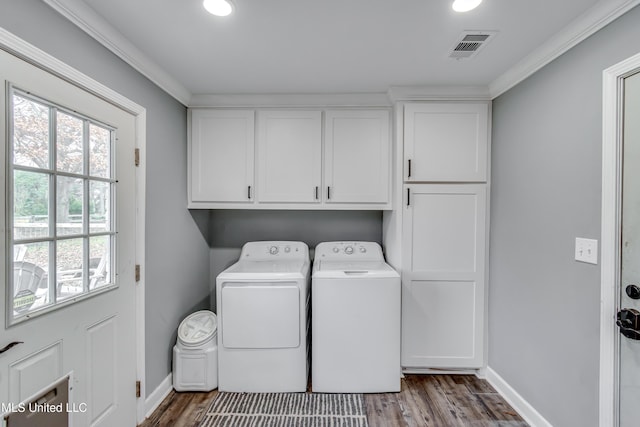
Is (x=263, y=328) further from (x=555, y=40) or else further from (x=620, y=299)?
(x=555, y=40)

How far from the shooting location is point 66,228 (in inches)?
51.8

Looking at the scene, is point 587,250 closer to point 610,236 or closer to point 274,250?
point 610,236

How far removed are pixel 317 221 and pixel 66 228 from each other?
74.7 inches

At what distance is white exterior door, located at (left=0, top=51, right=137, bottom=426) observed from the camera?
1089mm

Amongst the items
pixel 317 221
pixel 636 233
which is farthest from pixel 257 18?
pixel 636 233

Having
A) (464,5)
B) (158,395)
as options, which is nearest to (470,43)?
(464,5)

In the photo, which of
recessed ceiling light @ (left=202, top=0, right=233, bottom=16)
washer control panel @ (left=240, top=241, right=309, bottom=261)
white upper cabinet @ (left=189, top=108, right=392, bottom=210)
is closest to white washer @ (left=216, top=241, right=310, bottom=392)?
washer control panel @ (left=240, top=241, right=309, bottom=261)

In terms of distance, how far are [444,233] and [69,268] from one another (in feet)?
7.62

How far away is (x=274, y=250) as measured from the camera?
266 cm

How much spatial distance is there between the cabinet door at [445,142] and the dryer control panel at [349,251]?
0.74m

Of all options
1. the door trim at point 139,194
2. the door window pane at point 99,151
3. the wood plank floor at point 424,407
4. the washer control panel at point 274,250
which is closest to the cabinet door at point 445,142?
the washer control panel at point 274,250

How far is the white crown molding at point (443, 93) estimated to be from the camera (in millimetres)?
2230

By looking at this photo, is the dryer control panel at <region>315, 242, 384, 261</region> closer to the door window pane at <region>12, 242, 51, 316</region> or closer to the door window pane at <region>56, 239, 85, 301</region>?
the door window pane at <region>56, 239, 85, 301</region>

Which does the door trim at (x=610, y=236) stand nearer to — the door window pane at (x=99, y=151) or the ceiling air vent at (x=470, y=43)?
the ceiling air vent at (x=470, y=43)
